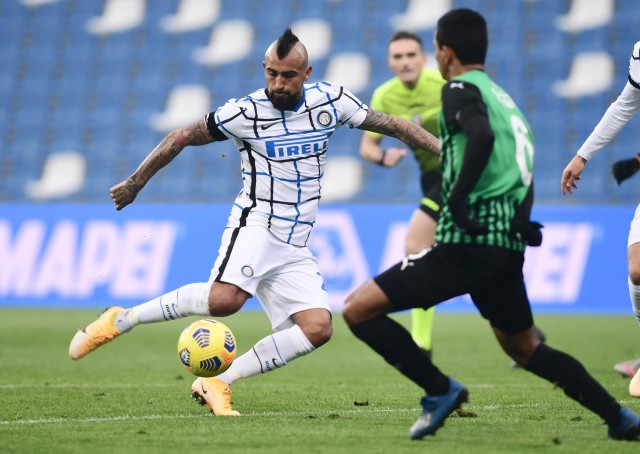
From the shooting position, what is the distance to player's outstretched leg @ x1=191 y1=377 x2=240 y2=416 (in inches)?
247

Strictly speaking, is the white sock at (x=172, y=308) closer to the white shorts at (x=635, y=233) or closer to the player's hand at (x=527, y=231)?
the player's hand at (x=527, y=231)

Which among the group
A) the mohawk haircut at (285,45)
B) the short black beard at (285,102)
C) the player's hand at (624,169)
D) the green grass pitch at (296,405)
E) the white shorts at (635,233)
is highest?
the mohawk haircut at (285,45)

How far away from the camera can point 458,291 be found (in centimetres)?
497

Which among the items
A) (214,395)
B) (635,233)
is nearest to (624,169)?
(635,233)

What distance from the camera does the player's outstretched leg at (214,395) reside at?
6262 mm

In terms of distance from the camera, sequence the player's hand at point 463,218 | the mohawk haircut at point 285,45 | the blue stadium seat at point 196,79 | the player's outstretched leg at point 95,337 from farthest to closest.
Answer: the blue stadium seat at point 196,79 → the player's outstretched leg at point 95,337 → the mohawk haircut at point 285,45 → the player's hand at point 463,218

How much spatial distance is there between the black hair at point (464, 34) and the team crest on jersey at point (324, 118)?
1439mm

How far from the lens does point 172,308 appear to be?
636 centimetres

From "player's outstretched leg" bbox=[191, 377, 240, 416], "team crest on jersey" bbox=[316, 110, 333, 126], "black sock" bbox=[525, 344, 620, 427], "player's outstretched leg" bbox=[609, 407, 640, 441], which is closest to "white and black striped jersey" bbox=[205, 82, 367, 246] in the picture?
"team crest on jersey" bbox=[316, 110, 333, 126]

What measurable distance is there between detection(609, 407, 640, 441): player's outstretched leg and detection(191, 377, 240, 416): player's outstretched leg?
220 cm

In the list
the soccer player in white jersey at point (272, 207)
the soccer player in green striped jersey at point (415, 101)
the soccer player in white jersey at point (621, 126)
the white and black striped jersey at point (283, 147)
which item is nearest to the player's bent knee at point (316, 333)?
the soccer player in white jersey at point (272, 207)

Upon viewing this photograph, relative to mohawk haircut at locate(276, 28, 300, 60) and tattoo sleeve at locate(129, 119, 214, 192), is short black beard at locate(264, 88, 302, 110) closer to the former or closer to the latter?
mohawk haircut at locate(276, 28, 300, 60)

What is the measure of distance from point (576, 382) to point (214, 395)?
7.19 feet

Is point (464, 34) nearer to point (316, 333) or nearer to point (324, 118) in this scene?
point (324, 118)
